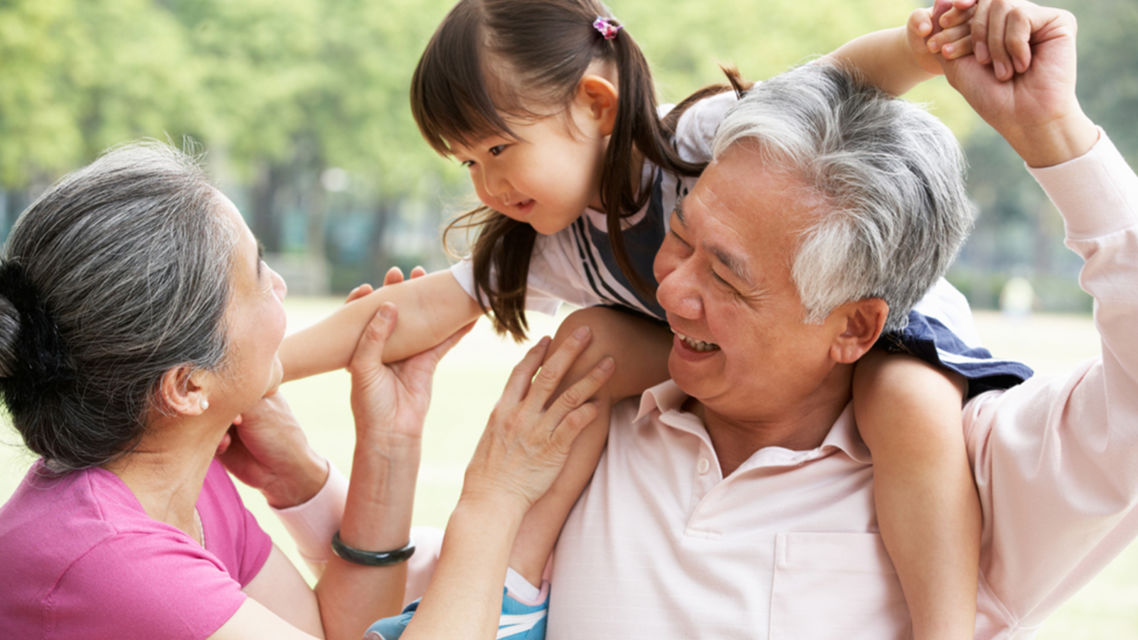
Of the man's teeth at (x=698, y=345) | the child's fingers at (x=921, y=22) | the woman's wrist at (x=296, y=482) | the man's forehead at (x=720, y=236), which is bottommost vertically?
Result: the woman's wrist at (x=296, y=482)

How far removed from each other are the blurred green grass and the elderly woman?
0.17 metres

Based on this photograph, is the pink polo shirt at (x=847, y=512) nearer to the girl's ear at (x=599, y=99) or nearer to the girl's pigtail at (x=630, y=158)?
the girl's pigtail at (x=630, y=158)

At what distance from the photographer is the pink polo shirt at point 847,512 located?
133 cm

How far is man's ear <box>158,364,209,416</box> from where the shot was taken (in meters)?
1.44

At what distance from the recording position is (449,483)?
7055mm

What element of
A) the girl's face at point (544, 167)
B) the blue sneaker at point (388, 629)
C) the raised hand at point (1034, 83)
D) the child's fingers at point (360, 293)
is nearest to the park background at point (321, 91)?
the child's fingers at point (360, 293)

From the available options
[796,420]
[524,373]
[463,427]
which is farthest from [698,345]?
[463,427]

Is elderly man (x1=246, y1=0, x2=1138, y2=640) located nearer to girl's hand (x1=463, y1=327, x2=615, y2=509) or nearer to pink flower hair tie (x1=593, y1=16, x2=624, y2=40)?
girl's hand (x1=463, y1=327, x2=615, y2=509)

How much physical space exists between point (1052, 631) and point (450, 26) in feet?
15.7

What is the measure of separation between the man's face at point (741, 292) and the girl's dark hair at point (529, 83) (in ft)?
0.97

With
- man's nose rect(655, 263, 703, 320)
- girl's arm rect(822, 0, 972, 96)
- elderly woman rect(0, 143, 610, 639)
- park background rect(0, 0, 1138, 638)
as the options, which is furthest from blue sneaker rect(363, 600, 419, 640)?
park background rect(0, 0, 1138, 638)

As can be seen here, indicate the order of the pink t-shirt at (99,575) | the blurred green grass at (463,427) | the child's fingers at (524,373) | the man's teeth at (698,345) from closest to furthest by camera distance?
the pink t-shirt at (99,575)
the man's teeth at (698,345)
the child's fingers at (524,373)
the blurred green grass at (463,427)

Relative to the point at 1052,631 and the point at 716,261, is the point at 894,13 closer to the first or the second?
the point at 1052,631

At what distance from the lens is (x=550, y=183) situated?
1.96m
